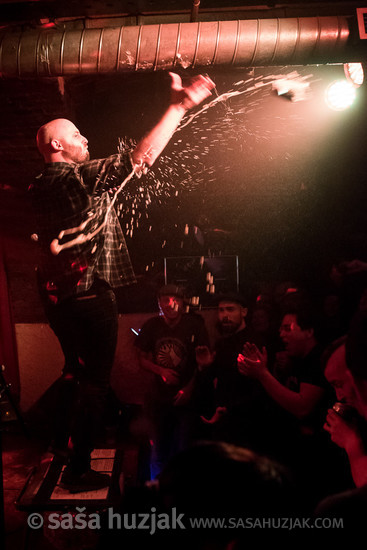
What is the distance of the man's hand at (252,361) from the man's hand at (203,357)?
320 millimetres

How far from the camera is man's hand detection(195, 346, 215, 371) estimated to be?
11.0 ft

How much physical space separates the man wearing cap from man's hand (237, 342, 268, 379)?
44 centimetres

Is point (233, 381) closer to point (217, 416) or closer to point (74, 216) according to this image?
point (217, 416)

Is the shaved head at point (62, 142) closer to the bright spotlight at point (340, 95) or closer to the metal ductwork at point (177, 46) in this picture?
the metal ductwork at point (177, 46)

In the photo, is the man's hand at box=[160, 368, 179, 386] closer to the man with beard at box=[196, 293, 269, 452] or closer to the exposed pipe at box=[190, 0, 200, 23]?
the man with beard at box=[196, 293, 269, 452]

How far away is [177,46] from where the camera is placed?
8.38ft

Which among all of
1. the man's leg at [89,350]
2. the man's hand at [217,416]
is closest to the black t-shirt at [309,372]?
the man's hand at [217,416]

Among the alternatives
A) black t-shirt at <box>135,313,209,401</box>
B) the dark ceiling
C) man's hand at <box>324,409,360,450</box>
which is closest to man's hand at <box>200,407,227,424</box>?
black t-shirt at <box>135,313,209,401</box>

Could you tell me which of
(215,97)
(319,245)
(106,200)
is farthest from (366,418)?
(215,97)

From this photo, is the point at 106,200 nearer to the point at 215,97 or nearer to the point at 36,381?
the point at 215,97

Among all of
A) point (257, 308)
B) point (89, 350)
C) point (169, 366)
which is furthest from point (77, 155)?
point (257, 308)

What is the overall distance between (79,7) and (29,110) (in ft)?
3.10

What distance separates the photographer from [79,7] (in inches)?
111

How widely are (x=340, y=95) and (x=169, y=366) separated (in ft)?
9.67
